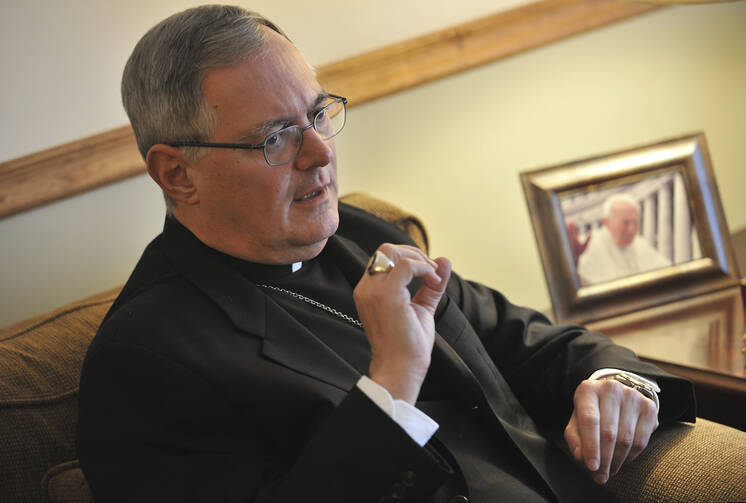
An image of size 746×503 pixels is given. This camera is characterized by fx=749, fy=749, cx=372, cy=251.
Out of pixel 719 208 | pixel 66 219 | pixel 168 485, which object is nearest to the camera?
pixel 168 485

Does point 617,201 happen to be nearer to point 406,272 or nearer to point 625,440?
point 625,440

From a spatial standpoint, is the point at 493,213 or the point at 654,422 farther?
the point at 493,213

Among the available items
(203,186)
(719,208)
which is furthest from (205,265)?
(719,208)

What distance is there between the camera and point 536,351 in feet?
5.19

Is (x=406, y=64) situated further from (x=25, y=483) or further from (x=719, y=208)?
(x=25, y=483)

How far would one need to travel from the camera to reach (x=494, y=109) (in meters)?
2.34

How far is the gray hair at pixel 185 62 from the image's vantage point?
123cm

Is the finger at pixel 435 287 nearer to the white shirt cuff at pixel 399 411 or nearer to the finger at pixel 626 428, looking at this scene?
the white shirt cuff at pixel 399 411

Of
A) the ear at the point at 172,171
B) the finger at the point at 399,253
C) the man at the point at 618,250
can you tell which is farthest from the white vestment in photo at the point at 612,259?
the ear at the point at 172,171

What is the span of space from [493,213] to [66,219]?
126 cm

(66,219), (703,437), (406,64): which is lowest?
(703,437)

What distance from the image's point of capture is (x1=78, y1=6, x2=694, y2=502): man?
1089 millimetres

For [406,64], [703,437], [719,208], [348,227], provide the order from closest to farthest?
[703,437] < [348,227] < [719,208] < [406,64]

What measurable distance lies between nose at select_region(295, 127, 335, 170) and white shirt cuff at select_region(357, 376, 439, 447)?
39 cm
